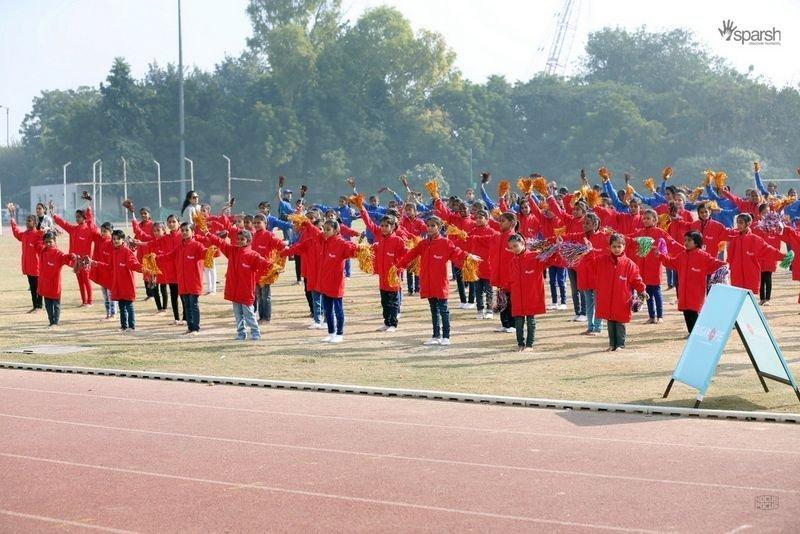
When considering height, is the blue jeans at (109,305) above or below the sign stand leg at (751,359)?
above

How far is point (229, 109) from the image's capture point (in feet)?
282

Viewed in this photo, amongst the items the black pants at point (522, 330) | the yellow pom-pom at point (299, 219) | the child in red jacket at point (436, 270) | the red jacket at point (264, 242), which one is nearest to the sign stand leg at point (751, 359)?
the black pants at point (522, 330)

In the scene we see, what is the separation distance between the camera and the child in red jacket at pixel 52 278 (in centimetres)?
2062

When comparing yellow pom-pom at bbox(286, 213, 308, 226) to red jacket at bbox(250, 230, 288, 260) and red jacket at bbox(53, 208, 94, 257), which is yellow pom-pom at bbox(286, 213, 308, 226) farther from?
red jacket at bbox(53, 208, 94, 257)

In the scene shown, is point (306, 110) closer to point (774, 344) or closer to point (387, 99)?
point (387, 99)

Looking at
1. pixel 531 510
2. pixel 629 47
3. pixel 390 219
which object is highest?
pixel 629 47

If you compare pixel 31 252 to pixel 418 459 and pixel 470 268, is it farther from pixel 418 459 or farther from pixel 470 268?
pixel 418 459

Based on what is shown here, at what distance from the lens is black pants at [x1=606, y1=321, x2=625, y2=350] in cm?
1633

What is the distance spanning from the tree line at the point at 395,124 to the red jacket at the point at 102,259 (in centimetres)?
5739

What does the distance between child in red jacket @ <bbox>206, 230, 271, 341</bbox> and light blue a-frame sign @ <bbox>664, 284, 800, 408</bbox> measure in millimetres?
7712

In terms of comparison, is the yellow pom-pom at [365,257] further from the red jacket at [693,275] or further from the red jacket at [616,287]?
the red jacket at [693,275]

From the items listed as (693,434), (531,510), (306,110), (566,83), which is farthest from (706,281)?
→ (566,83)

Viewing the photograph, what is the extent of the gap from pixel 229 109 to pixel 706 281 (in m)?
72.1

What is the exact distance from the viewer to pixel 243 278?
18.0 metres
